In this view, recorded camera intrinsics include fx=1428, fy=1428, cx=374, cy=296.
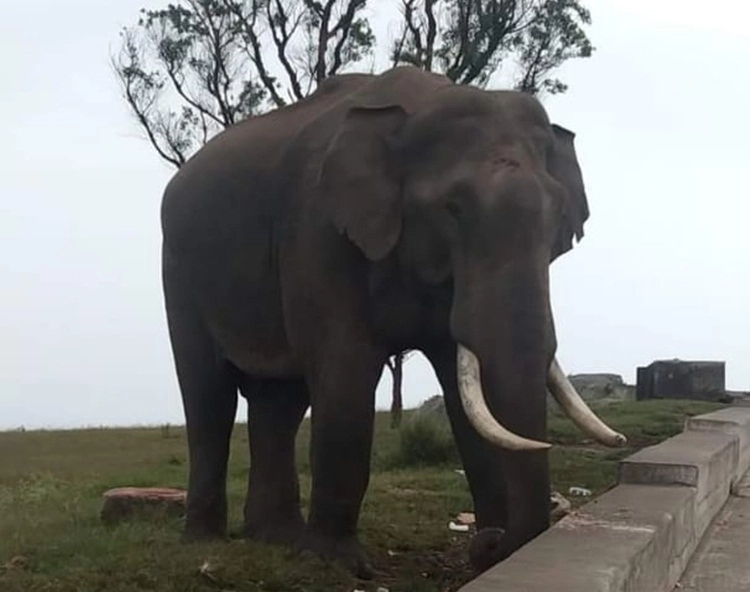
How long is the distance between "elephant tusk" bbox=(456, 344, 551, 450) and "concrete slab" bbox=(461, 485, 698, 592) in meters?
0.39

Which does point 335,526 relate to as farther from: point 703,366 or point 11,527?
point 703,366

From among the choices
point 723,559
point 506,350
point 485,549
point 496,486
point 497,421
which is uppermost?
point 506,350

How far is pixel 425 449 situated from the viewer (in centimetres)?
1367

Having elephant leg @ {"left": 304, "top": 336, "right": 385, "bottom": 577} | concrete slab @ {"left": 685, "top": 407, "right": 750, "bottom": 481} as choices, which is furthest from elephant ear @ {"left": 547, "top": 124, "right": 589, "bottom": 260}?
concrete slab @ {"left": 685, "top": 407, "right": 750, "bottom": 481}

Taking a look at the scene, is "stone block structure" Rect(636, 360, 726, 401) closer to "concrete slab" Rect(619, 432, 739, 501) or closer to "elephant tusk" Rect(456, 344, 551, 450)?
"concrete slab" Rect(619, 432, 739, 501)

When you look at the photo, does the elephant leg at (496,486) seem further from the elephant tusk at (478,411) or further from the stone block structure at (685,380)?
the stone block structure at (685,380)

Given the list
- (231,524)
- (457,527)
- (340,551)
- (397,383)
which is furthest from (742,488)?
(397,383)

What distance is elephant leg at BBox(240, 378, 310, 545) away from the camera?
8.31 meters

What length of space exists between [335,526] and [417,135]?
1978 millimetres

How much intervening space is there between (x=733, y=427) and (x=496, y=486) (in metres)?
4.68

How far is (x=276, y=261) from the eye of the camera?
7.58 meters

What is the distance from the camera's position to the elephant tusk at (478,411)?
5.90 metres

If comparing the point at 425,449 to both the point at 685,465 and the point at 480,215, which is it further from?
the point at 480,215

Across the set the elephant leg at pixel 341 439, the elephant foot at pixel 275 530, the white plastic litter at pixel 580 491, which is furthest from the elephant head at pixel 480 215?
the white plastic litter at pixel 580 491
